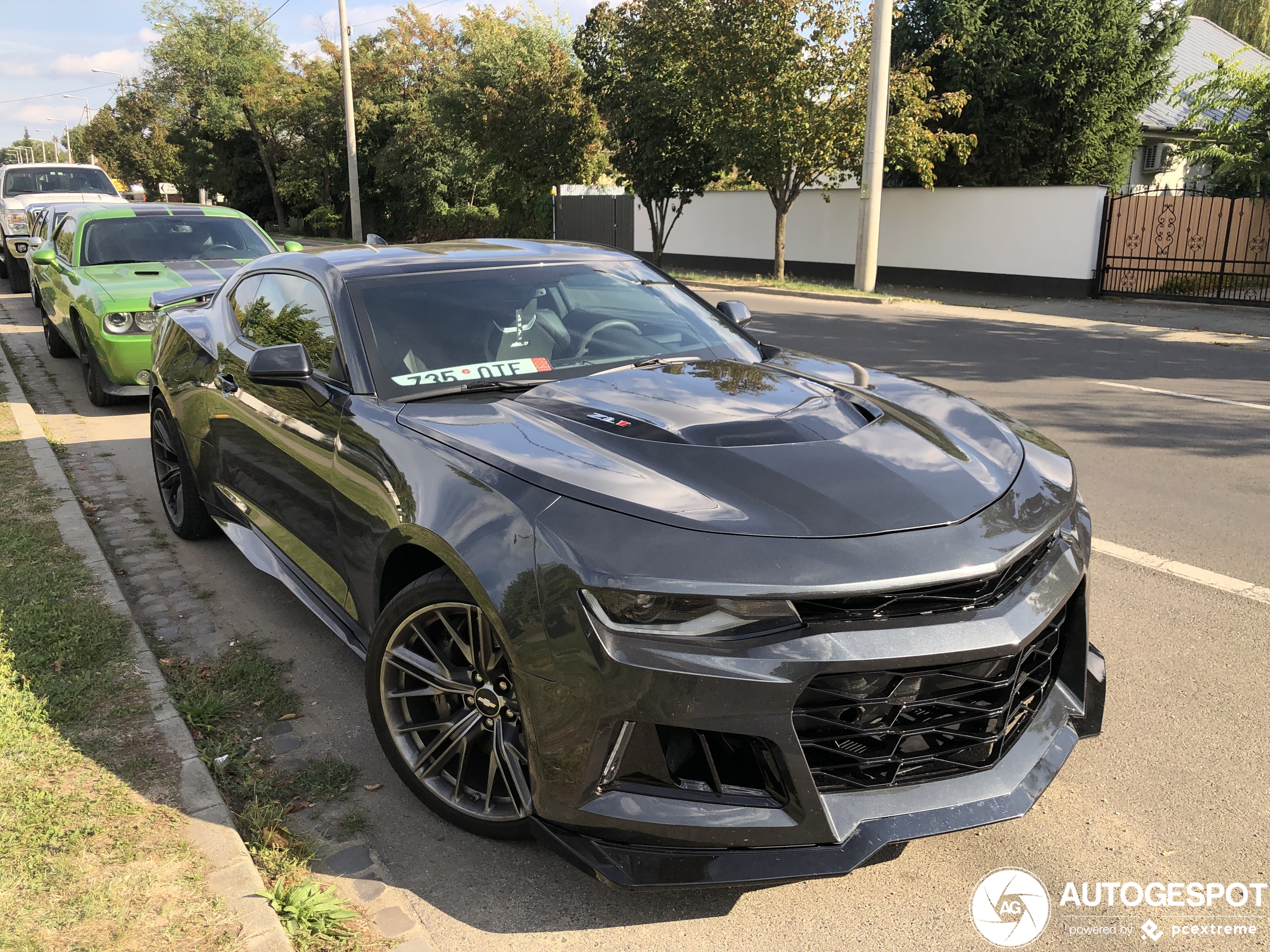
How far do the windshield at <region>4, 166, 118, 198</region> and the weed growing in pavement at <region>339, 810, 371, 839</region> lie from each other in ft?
68.2

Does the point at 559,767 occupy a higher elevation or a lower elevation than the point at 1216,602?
higher

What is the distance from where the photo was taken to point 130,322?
8453 mm

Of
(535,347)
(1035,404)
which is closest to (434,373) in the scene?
(535,347)

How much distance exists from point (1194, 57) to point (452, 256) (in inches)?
1347

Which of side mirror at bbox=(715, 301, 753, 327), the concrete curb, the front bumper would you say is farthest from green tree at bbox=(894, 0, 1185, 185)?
the front bumper

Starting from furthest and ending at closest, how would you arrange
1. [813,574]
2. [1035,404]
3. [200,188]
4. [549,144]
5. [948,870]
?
1. [200,188]
2. [549,144]
3. [1035,404]
4. [948,870]
5. [813,574]

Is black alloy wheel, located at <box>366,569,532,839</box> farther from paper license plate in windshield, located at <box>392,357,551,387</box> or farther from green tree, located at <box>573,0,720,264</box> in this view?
green tree, located at <box>573,0,720,264</box>

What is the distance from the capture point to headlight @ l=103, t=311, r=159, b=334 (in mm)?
8391

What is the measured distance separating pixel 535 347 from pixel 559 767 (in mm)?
1811

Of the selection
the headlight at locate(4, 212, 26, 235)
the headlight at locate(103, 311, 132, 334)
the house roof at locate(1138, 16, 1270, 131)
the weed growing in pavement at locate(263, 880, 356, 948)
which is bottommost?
the weed growing in pavement at locate(263, 880, 356, 948)

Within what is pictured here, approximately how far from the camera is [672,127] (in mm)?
25234

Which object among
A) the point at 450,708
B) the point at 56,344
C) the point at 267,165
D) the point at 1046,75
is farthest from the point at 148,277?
the point at 267,165

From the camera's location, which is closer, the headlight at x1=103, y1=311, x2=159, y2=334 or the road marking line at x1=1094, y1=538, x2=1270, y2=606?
the road marking line at x1=1094, y1=538, x2=1270, y2=606

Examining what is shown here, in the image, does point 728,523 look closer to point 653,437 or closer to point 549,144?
point 653,437
